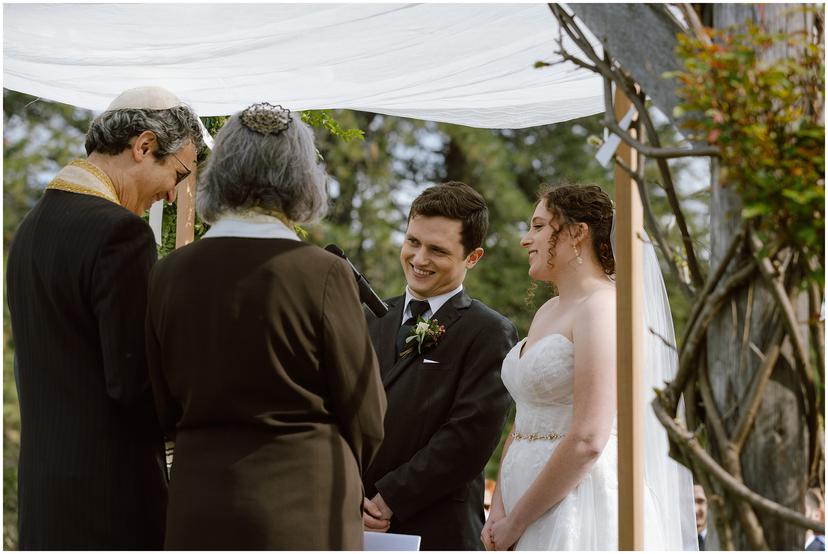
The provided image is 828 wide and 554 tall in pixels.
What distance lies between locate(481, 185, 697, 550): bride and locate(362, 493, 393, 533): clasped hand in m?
0.40

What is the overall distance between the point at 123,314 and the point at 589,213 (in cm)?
177

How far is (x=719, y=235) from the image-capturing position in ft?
7.50

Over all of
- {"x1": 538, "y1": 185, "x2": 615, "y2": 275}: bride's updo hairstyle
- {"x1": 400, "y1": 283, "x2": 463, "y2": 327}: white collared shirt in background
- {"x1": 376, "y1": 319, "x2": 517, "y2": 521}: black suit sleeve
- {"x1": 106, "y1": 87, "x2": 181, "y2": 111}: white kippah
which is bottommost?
{"x1": 376, "y1": 319, "x2": 517, "y2": 521}: black suit sleeve

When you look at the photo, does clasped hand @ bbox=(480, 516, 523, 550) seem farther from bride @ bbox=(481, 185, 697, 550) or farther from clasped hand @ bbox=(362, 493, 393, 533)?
clasped hand @ bbox=(362, 493, 393, 533)

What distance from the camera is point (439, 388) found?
3658 mm

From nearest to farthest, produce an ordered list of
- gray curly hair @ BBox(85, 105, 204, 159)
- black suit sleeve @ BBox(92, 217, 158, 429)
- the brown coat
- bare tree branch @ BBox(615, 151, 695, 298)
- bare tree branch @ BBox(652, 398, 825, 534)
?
bare tree branch @ BBox(652, 398, 825, 534) < bare tree branch @ BBox(615, 151, 695, 298) < the brown coat < black suit sleeve @ BBox(92, 217, 158, 429) < gray curly hair @ BBox(85, 105, 204, 159)

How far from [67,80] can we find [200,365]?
6.26 ft

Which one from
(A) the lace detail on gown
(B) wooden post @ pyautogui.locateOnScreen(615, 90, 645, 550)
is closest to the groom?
(A) the lace detail on gown

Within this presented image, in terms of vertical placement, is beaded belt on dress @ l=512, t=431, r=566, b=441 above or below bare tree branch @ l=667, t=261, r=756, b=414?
below

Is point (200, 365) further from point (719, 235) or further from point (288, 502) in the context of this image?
point (719, 235)

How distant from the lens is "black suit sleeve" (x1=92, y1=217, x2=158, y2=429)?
2707mm

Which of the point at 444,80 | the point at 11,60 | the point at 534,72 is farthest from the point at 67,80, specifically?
the point at 534,72

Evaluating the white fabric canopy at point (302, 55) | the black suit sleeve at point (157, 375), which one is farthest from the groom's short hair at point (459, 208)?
the black suit sleeve at point (157, 375)

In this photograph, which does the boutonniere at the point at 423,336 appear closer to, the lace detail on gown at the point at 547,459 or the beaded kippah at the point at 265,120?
the lace detail on gown at the point at 547,459
